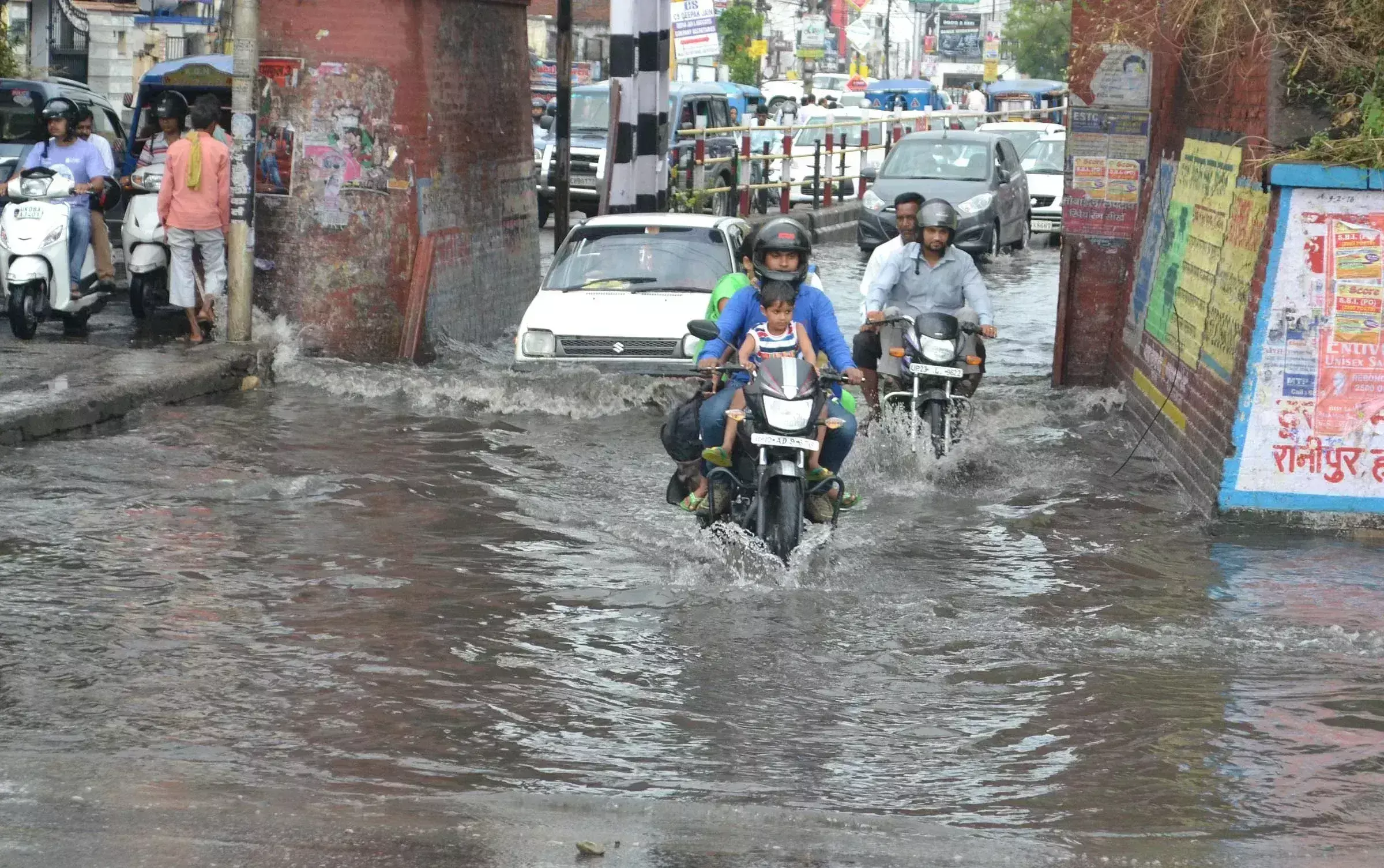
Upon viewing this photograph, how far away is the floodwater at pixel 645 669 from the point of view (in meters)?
5.24

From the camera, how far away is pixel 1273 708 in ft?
21.9

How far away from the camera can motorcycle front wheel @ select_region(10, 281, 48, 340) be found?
14531 millimetres

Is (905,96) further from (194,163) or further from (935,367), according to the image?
(935,367)

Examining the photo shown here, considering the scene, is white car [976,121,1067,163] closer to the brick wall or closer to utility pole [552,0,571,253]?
utility pole [552,0,571,253]

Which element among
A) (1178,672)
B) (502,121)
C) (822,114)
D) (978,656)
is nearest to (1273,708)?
(1178,672)

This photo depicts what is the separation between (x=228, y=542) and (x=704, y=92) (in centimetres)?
2257

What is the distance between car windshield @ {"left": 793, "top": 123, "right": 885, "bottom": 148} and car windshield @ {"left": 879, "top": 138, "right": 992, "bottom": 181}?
21.0 feet

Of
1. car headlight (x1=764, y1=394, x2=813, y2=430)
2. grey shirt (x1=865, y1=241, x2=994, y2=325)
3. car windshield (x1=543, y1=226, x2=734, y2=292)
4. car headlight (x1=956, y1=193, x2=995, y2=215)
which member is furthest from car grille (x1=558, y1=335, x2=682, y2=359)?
car headlight (x1=956, y1=193, x2=995, y2=215)

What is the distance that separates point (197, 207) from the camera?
1495cm

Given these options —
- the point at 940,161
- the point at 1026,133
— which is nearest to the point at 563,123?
the point at 940,161

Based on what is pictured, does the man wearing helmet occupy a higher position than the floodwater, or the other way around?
the man wearing helmet

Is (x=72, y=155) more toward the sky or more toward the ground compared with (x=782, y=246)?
more toward the sky

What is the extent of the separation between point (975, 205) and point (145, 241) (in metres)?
13.2

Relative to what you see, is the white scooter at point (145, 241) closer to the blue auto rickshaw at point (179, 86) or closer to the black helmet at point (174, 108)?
the black helmet at point (174, 108)
